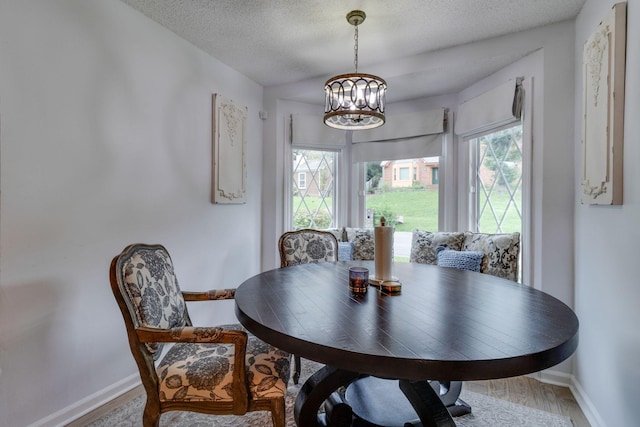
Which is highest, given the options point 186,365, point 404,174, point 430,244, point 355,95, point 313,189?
point 355,95

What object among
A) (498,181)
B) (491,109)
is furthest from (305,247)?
(491,109)

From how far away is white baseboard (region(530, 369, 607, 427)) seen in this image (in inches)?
67.7

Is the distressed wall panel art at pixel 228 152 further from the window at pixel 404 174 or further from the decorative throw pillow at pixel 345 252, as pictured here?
the window at pixel 404 174

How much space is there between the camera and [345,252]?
3207 millimetres

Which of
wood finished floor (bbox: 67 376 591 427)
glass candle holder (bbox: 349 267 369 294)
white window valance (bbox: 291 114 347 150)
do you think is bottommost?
wood finished floor (bbox: 67 376 591 427)

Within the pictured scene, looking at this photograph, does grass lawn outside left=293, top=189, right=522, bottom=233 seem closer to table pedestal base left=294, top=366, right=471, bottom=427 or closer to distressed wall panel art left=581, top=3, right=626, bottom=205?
distressed wall panel art left=581, top=3, right=626, bottom=205

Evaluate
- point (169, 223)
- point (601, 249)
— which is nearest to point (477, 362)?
point (601, 249)

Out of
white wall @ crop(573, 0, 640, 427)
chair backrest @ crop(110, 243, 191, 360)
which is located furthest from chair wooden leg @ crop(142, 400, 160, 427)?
white wall @ crop(573, 0, 640, 427)

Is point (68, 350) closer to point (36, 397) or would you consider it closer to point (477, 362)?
point (36, 397)

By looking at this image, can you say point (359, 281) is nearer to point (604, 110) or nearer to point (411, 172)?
point (604, 110)

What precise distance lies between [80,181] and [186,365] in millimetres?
1232

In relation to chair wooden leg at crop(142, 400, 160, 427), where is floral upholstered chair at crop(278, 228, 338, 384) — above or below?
above

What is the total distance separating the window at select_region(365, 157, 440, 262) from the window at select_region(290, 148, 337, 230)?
1.42ft

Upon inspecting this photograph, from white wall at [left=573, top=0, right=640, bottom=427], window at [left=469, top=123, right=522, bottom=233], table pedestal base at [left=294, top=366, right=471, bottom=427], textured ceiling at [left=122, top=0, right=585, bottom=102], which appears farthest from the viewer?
window at [left=469, top=123, right=522, bottom=233]
